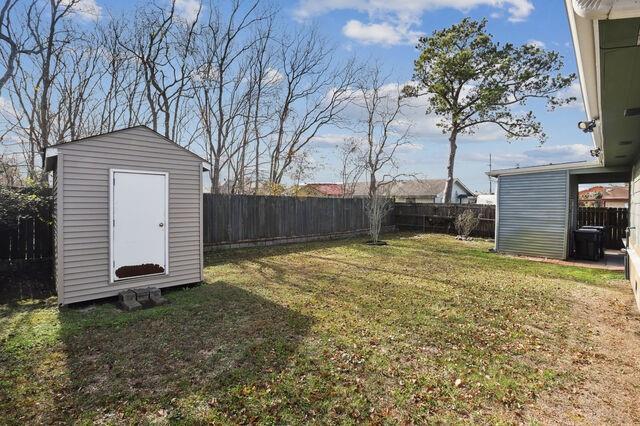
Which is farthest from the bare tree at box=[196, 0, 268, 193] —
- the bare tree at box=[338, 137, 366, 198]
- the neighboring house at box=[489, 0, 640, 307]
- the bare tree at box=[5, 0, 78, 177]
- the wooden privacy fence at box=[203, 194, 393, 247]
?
the neighboring house at box=[489, 0, 640, 307]

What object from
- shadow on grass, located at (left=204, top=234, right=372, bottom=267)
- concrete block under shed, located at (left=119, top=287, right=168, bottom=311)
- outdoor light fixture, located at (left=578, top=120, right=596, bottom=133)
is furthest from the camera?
shadow on grass, located at (left=204, top=234, right=372, bottom=267)

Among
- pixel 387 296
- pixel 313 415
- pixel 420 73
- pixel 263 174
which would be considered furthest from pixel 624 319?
pixel 420 73

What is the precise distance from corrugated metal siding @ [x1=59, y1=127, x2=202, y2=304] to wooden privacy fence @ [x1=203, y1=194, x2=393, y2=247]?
3.56 metres

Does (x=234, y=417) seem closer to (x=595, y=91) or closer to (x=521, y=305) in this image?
(x=595, y=91)

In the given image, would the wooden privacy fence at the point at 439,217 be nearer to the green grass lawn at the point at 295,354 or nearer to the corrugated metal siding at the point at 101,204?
the green grass lawn at the point at 295,354

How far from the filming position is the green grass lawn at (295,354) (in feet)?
7.97

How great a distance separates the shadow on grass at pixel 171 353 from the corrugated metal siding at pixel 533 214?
304 inches

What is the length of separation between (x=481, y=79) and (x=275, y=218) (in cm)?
1212

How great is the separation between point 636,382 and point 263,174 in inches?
595

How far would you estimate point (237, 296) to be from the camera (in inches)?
206

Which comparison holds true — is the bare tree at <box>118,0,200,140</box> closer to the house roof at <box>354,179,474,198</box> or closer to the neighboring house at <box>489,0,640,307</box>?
the neighboring house at <box>489,0,640,307</box>

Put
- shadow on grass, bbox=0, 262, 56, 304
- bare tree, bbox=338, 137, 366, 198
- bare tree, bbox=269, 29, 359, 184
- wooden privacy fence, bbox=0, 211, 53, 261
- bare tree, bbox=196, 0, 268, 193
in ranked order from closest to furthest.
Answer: shadow on grass, bbox=0, 262, 56, 304 → wooden privacy fence, bbox=0, 211, 53, 261 → bare tree, bbox=196, 0, 268, 193 → bare tree, bbox=269, 29, 359, 184 → bare tree, bbox=338, 137, 366, 198

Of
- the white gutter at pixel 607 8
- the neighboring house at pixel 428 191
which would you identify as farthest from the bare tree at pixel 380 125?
the white gutter at pixel 607 8

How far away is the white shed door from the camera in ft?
15.9
